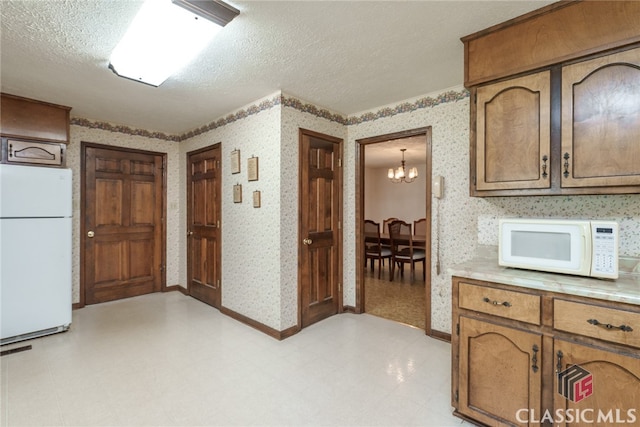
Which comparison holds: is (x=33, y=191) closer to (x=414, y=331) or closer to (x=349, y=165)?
(x=349, y=165)

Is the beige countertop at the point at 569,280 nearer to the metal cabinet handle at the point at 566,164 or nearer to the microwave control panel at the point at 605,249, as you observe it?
the microwave control panel at the point at 605,249

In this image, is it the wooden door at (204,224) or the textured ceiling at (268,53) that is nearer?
the textured ceiling at (268,53)

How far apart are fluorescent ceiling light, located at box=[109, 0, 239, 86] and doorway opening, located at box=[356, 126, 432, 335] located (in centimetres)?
202

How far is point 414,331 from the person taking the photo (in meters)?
3.03

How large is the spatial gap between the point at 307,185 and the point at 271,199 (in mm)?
423

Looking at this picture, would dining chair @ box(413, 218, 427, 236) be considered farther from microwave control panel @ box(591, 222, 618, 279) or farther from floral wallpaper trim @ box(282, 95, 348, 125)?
microwave control panel @ box(591, 222, 618, 279)

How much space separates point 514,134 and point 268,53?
169 cm

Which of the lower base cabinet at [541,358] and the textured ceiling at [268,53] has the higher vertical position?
the textured ceiling at [268,53]

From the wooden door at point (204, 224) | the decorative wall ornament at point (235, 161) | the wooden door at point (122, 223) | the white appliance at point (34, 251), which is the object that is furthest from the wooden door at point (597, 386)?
the wooden door at point (122, 223)

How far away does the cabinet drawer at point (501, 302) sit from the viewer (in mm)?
1493

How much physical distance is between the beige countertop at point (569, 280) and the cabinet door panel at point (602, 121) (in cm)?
49

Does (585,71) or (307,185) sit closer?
(585,71)

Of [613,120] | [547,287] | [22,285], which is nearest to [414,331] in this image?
[547,287]

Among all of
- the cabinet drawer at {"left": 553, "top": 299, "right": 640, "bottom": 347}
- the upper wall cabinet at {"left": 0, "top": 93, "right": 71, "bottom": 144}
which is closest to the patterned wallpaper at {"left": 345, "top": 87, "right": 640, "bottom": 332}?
the cabinet drawer at {"left": 553, "top": 299, "right": 640, "bottom": 347}
